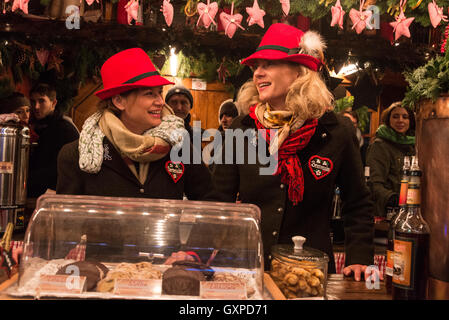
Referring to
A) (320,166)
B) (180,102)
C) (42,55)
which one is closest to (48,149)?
(42,55)

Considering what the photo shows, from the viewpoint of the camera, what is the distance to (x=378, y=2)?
2.59m

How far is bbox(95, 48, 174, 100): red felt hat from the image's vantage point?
1924 mm

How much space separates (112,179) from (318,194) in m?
0.90

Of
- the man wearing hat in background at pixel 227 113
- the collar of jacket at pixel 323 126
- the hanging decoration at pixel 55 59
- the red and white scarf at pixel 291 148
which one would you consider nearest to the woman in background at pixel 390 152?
the man wearing hat in background at pixel 227 113

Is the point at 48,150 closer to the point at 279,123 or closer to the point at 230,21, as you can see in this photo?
the point at 230,21

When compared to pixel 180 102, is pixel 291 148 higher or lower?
lower

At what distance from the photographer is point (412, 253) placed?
113cm

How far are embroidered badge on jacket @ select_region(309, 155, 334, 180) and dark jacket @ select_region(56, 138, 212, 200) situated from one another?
512 millimetres

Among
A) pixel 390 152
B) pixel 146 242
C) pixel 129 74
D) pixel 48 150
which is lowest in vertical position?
pixel 146 242

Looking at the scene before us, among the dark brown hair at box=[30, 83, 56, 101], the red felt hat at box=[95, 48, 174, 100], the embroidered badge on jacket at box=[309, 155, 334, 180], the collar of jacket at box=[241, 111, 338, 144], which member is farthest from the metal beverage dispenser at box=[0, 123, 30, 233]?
the embroidered badge on jacket at box=[309, 155, 334, 180]

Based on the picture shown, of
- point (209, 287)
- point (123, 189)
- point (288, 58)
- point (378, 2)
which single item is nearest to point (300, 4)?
point (378, 2)

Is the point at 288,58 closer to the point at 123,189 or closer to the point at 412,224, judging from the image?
the point at 412,224

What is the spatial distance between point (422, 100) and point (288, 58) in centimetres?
55

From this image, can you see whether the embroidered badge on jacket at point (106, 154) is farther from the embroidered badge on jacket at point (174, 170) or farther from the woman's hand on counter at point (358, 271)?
the woman's hand on counter at point (358, 271)
